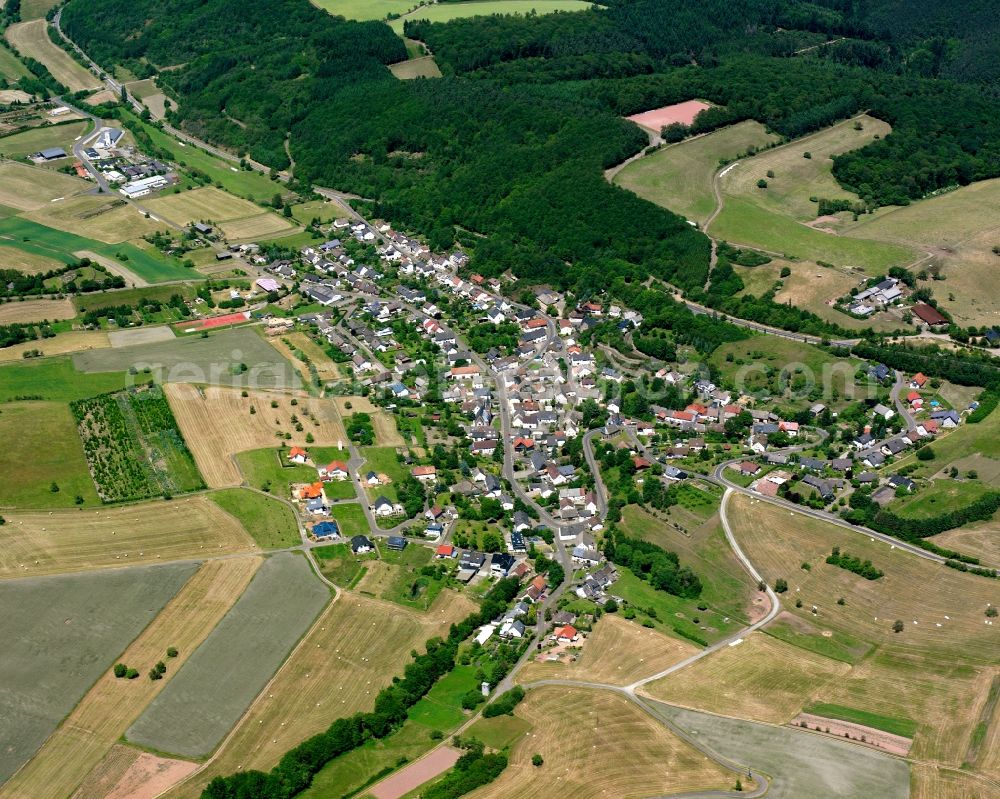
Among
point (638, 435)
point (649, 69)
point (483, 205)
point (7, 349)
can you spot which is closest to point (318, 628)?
point (638, 435)

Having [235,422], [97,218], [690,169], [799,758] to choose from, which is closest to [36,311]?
[97,218]

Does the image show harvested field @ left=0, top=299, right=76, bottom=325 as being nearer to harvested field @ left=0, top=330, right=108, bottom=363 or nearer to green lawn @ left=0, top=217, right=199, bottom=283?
harvested field @ left=0, top=330, right=108, bottom=363

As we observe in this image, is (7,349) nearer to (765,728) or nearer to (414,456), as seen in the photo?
(414,456)

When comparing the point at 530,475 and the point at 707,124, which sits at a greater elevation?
the point at 707,124

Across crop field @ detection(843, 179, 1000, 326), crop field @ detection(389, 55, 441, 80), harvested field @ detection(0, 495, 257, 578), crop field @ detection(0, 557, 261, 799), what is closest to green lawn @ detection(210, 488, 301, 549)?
harvested field @ detection(0, 495, 257, 578)

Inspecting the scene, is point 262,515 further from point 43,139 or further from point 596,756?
point 43,139
